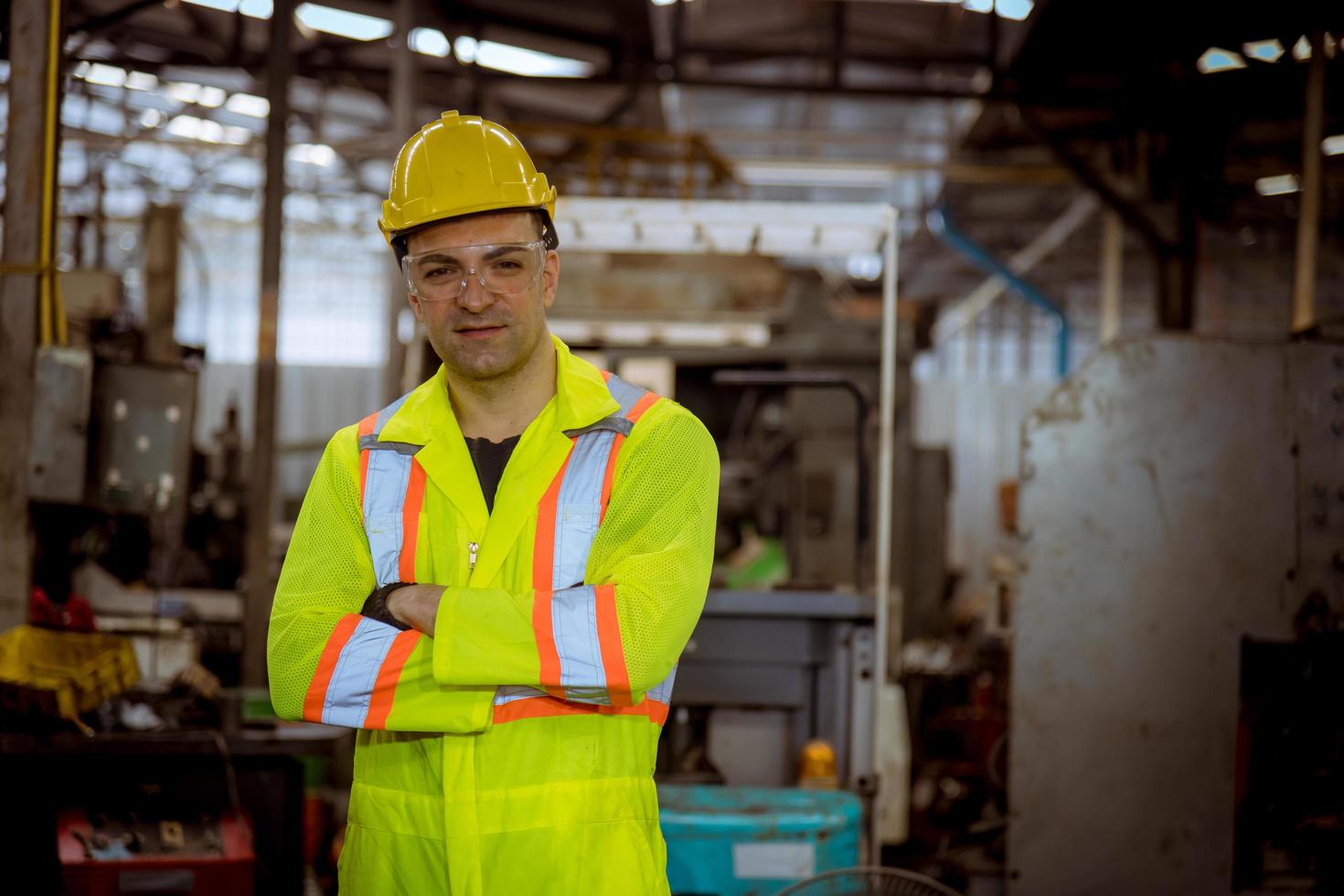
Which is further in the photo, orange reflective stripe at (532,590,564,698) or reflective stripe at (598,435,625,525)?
reflective stripe at (598,435,625,525)

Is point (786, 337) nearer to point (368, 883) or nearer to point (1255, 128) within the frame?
point (1255, 128)

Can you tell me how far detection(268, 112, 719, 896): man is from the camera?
1.83m

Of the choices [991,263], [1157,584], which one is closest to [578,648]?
[1157,584]

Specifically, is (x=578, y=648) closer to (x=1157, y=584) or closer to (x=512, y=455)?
(x=512, y=455)

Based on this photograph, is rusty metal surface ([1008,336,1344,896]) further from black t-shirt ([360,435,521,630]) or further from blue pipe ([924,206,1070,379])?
blue pipe ([924,206,1070,379])

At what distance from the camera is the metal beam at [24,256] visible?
11.7 ft

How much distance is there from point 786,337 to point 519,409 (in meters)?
5.66

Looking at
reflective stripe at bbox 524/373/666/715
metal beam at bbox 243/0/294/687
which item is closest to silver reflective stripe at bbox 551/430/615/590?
reflective stripe at bbox 524/373/666/715

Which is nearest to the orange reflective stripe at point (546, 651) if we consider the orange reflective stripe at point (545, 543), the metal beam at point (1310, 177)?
the orange reflective stripe at point (545, 543)

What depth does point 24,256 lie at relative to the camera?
142 inches

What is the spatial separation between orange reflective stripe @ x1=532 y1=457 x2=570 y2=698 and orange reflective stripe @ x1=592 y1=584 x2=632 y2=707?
0.07 metres

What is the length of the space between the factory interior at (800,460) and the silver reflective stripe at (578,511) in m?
0.10

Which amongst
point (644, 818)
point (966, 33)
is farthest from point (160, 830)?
point (966, 33)

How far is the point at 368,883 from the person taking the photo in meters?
1.89
